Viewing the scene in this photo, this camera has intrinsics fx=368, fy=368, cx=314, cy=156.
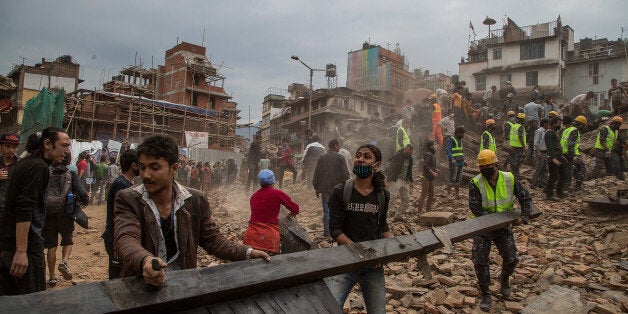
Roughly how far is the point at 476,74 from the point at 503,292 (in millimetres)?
39792

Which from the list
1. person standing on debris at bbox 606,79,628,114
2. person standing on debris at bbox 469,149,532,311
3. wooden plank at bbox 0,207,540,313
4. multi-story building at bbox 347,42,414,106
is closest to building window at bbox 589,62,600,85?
multi-story building at bbox 347,42,414,106

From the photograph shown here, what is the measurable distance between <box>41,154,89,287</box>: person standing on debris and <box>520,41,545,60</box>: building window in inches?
1668

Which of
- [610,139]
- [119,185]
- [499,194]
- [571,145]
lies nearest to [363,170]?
[499,194]

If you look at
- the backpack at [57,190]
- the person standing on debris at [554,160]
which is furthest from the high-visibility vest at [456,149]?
the backpack at [57,190]

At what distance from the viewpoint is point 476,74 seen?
4016cm

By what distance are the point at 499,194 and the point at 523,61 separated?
130 feet

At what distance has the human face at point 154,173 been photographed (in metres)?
2.10

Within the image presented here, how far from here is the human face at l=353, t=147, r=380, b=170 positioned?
347 cm

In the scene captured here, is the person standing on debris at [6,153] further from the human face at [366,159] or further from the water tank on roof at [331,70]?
the water tank on roof at [331,70]

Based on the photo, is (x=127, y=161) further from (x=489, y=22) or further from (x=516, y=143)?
(x=489, y=22)

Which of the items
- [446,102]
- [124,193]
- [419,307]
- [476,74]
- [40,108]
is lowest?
[419,307]

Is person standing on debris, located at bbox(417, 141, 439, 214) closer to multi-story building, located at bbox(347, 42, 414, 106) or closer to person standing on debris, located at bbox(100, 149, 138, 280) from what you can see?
person standing on debris, located at bbox(100, 149, 138, 280)

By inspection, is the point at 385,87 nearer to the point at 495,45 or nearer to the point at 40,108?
the point at 495,45

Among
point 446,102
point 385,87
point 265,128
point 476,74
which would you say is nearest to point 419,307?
point 446,102
